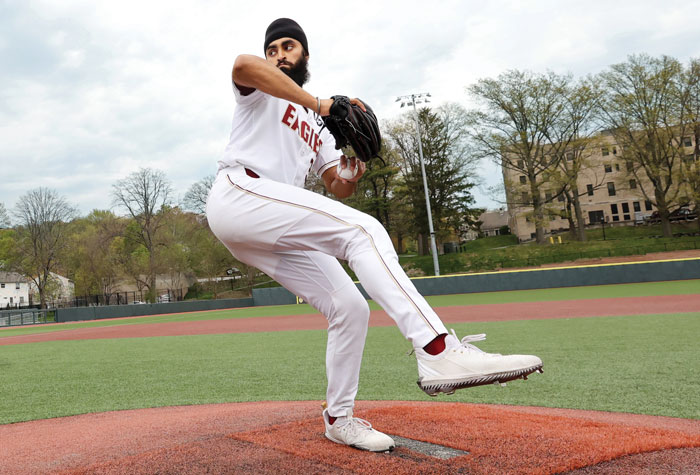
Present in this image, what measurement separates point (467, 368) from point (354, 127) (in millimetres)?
1139

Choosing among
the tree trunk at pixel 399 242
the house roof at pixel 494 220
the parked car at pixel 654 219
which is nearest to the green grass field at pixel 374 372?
the tree trunk at pixel 399 242

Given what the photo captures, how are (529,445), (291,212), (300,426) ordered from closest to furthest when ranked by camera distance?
(291,212), (529,445), (300,426)

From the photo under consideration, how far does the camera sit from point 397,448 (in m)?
2.57

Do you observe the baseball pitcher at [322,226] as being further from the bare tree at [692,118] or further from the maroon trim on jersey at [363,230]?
the bare tree at [692,118]

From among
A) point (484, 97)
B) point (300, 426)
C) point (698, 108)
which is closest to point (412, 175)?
point (484, 97)

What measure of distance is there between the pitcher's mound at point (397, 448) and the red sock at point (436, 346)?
53 centimetres

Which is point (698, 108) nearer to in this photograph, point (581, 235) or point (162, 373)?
point (581, 235)

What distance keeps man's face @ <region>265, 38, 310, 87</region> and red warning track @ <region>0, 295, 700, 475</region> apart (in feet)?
6.43

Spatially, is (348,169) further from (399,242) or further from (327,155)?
(399,242)

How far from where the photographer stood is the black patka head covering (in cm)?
269

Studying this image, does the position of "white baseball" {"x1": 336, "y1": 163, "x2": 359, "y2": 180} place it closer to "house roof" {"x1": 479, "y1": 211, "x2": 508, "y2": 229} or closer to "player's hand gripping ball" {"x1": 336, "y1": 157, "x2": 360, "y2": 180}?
"player's hand gripping ball" {"x1": 336, "y1": 157, "x2": 360, "y2": 180}

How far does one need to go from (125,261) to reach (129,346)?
39385 millimetres

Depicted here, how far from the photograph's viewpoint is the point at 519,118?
1587 inches

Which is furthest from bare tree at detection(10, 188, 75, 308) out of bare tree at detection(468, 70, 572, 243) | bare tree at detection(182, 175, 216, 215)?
bare tree at detection(468, 70, 572, 243)
